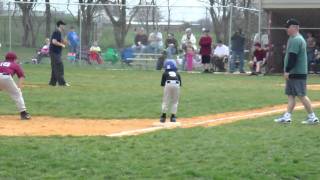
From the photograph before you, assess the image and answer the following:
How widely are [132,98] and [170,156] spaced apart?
7.97 metres

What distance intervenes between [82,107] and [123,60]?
1777 cm

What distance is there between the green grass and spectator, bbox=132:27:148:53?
69.9 feet

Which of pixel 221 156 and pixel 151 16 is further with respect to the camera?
pixel 151 16

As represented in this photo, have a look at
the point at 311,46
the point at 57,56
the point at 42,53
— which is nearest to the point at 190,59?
the point at 311,46

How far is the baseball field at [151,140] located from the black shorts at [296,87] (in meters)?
0.52

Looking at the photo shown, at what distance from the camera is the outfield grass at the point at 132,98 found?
539 inches

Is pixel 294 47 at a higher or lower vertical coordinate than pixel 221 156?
higher

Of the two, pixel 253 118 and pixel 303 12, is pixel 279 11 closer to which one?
pixel 303 12

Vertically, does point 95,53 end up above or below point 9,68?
above

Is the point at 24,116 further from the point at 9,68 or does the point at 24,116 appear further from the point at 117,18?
the point at 117,18

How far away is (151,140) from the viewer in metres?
9.38

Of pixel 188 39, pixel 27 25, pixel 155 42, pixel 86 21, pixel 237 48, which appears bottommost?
pixel 237 48

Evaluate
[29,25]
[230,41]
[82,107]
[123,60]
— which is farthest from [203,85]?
[29,25]

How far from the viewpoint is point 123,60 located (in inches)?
1259
